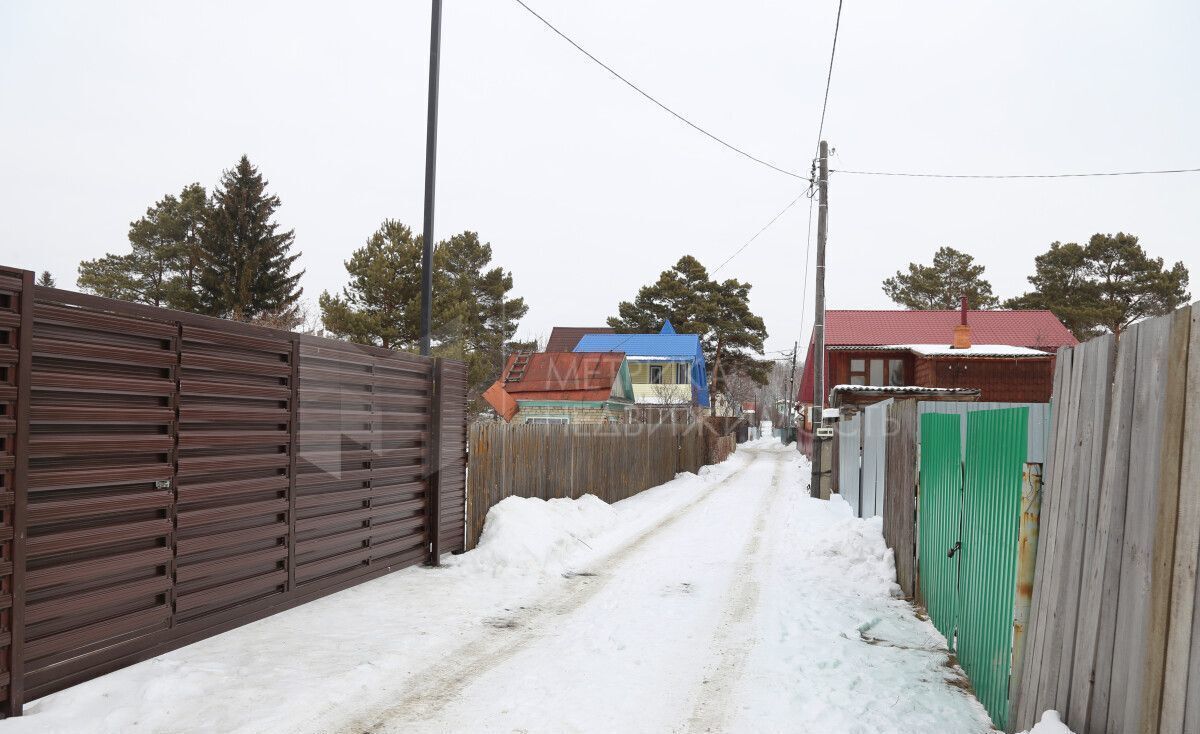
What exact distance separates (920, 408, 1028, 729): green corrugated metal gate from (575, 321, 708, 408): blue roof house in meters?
35.2

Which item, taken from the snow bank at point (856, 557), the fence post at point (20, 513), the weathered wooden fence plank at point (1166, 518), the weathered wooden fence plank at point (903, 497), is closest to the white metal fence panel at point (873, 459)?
the snow bank at point (856, 557)

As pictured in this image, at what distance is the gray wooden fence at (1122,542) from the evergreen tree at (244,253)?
3762cm

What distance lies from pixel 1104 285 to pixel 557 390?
37.2 m

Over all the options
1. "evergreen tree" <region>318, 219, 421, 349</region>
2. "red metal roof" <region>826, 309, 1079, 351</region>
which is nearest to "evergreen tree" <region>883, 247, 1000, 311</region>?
"red metal roof" <region>826, 309, 1079, 351</region>

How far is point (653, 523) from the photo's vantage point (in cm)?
1301

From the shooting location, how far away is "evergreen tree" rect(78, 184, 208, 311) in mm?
39250

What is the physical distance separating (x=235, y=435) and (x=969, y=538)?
5618 mm

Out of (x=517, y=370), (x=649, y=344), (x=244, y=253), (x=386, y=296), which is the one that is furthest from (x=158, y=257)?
(x=649, y=344)

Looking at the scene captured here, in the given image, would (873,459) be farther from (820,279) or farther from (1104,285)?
(1104,285)

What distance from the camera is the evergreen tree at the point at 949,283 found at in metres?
58.9

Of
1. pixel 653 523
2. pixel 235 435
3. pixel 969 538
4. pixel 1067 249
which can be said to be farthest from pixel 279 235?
pixel 1067 249

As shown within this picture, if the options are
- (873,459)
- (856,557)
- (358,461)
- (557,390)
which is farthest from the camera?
(557,390)

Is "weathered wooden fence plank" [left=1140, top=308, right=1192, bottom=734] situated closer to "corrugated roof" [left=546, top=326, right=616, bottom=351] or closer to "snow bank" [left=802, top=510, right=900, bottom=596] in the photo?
"snow bank" [left=802, top=510, right=900, bottom=596]

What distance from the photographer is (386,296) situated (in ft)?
112
